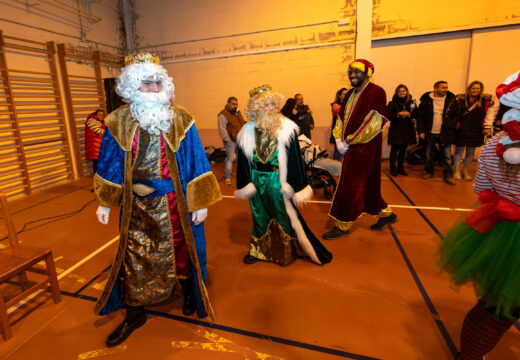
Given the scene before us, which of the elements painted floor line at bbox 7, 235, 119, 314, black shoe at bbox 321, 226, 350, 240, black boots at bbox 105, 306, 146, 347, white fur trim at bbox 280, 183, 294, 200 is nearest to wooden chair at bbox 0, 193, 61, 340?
painted floor line at bbox 7, 235, 119, 314

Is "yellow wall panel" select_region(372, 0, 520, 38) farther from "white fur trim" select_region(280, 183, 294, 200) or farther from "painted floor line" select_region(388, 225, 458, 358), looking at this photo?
"white fur trim" select_region(280, 183, 294, 200)

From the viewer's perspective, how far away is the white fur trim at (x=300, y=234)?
2.56 metres

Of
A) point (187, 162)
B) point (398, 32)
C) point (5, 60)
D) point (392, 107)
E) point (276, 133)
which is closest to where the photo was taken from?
point (187, 162)

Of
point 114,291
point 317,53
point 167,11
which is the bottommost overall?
point 114,291

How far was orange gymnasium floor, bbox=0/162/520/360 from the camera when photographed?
182 centimetres

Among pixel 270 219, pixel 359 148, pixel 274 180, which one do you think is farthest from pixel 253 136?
pixel 359 148

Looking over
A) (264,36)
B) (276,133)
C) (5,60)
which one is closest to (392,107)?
(264,36)

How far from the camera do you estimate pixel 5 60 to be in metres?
4.98

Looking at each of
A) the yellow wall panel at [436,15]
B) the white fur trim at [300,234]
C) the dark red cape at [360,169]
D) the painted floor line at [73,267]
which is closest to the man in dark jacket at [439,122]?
the yellow wall panel at [436,15]

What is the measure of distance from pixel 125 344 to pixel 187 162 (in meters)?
1.29

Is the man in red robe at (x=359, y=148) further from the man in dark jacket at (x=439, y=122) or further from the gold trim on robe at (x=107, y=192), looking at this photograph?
the man in dark jacket at (x=439, y=122)

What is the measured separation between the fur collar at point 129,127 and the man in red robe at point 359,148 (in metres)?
1.76

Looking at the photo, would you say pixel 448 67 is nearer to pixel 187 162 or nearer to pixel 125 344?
pixel 187 162

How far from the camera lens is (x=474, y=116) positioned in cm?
485
